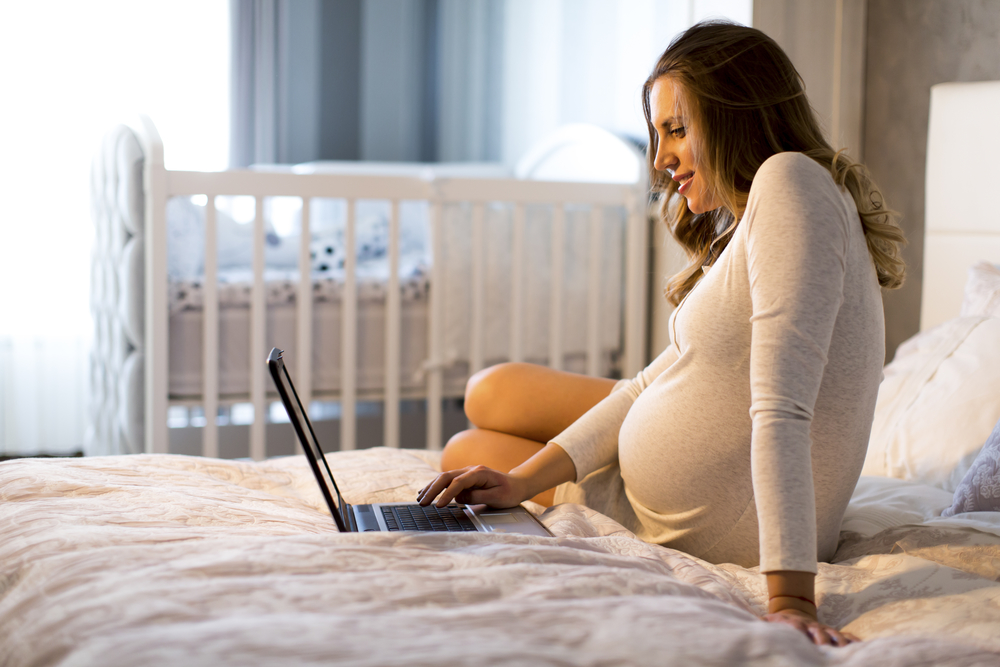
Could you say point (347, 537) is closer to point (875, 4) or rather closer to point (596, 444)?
point (596, 444)

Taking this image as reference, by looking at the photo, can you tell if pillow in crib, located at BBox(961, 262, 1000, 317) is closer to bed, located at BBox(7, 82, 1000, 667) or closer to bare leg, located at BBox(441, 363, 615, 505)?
bed, located at BBox(7, 82, 1000, 667)

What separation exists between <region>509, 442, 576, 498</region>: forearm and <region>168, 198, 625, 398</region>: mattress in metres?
1.09

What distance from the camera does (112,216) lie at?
2045mm

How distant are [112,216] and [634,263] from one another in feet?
4.44

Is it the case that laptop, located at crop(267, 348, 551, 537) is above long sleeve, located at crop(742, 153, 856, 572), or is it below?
below

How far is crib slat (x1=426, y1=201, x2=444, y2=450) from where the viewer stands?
211 centimetres

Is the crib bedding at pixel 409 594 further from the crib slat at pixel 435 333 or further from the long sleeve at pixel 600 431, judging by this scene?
the crib slat at pixel 435 333

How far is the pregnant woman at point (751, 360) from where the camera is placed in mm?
727

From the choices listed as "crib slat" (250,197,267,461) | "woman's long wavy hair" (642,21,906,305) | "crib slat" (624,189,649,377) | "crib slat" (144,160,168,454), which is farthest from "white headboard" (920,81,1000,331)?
"crib slat" (144,160,168,454)

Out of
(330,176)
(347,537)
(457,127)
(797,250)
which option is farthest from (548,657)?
(457,127)

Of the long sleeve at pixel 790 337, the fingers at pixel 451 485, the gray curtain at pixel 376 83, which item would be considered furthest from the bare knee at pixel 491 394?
→ the gray curtain at pixel 376 83

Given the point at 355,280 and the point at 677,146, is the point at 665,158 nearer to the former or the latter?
the point at 677,146

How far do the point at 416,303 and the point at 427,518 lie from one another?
129 cm

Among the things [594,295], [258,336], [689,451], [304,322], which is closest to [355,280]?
[304,322]
